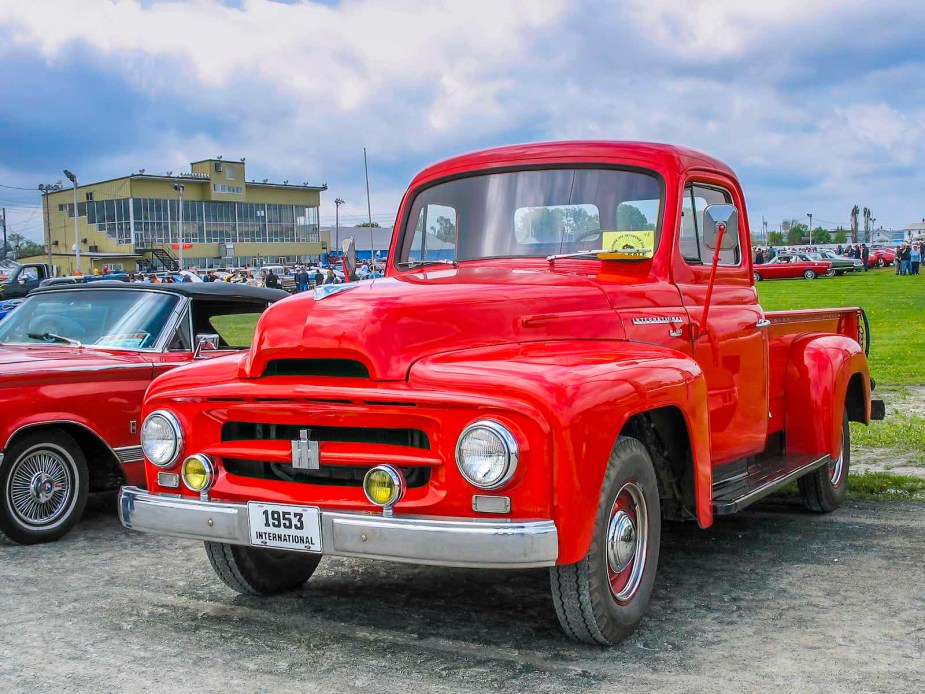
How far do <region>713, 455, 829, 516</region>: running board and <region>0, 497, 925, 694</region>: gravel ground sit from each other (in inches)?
16.1

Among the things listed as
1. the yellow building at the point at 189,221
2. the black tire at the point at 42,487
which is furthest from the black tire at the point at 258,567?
the yellow building at the point at 189,221

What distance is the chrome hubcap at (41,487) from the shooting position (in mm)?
6156

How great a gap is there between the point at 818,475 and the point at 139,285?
180 inches

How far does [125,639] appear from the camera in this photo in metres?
4.42

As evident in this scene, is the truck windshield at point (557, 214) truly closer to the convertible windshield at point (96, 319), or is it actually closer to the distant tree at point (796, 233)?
the convertible windshield at point (96, 319)

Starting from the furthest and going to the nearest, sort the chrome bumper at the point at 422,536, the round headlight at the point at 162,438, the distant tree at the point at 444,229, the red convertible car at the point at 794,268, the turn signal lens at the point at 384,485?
the red convertible car at the point at 794,268, the distant tree at the point at 444,229, the round headlight at the point at 162,438, the turn signal lens at the point at 384,485, the chrome bumper at the point at 422,536

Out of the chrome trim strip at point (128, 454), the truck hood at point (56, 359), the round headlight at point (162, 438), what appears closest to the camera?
the round headlight at point (162, 438)

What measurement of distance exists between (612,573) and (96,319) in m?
4.32

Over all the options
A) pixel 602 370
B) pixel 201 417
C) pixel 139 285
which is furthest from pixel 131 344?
pixel 602 370

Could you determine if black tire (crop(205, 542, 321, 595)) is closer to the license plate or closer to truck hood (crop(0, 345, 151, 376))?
the license plate

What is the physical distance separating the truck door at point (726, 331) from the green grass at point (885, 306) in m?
7.20

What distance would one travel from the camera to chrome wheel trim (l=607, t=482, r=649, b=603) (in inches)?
Answer: 165

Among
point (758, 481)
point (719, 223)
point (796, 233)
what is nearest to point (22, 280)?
point (758, 481)

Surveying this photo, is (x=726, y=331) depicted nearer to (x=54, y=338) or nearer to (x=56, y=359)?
(x=56, y=359)
